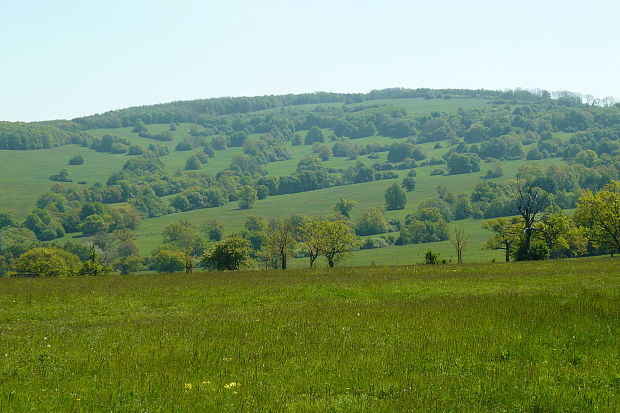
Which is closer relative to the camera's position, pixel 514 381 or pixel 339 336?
pixel 514 381

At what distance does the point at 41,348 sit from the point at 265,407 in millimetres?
10243

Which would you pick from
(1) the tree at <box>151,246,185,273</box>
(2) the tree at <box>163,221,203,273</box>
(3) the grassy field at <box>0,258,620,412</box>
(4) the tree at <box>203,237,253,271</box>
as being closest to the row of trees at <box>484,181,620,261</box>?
(4) the tree at <box>203,237,253,271</box>

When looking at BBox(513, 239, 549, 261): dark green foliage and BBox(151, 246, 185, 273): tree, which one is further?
BBox(151, 246, 185, 273): tree

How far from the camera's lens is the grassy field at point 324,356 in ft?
42.8

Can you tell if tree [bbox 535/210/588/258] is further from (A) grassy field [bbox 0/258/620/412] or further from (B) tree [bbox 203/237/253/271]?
(A) grassy field [bbox 0/258/620/412]

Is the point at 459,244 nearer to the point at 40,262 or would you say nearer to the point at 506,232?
the point at 506,232

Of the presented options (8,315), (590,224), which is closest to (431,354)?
(8,315)

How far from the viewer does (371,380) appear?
14477mm

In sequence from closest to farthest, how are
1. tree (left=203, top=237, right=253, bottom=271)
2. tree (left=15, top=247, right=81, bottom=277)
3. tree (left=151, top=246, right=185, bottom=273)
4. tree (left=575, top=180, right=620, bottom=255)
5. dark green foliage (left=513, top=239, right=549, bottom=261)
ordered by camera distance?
tree (left=203, top=237, right=253, bottom=271) → dark green foliage (left=513, top=239, right=549, bottom=261) → tree (left=575, top=180, right=620, bottom=255) → tree (left=15, top=247, right=81, bottom=277) → tree (left=151, top=246, right=185, bottom=273)

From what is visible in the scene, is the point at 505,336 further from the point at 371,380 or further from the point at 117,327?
the point at 117,327

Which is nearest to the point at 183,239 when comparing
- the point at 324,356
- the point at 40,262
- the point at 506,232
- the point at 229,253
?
the point at 40,262

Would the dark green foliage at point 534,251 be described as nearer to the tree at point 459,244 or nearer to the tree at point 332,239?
the tree at point 332,239

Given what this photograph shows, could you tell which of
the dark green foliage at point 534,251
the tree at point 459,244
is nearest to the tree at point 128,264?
the tree at point 459,244

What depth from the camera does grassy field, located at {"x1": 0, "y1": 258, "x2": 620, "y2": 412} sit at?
513 inches
